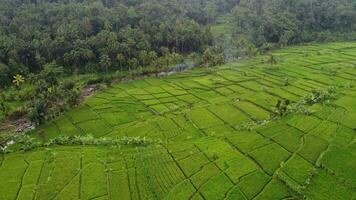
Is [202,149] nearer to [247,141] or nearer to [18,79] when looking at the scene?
[247,141]

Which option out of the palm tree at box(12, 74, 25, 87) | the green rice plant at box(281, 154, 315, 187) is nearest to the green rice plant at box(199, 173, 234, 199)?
the green rice plant at box(281, 154, 315, 187)

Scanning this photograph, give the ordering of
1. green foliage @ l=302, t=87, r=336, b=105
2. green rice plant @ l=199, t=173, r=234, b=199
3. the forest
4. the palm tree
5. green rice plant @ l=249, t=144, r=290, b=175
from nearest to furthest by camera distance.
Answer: green rice plant @ l=199, t=173, r=234, b=199 < the forest < green rice plant @ l=249, t=144, r=290, b=175 < green foliage @ l=302, t=87, r=336, b=105 < the palm tree

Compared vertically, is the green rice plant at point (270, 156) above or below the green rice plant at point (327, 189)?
above

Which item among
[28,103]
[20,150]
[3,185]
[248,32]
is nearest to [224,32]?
[248,32]

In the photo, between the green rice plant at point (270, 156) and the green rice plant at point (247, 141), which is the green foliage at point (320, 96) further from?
the green rice plant at point (270, 156)

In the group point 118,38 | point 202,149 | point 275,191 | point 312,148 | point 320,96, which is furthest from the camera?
point 118,38

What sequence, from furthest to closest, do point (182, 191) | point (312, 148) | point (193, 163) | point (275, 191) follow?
point (312, 148)
point (193, 163)
point (182, 191)
point (275, 191)

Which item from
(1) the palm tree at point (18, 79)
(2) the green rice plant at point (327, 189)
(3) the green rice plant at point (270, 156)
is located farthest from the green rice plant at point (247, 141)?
(1) the palm tree at point (18, 79)

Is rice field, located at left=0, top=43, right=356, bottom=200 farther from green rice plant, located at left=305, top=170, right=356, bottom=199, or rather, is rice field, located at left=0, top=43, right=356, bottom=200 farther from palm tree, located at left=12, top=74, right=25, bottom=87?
palm tree, located at left=12, top=74, right=25, bottom=87

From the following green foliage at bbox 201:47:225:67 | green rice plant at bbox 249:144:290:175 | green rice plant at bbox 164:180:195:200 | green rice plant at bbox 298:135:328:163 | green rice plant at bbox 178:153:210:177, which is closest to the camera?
green rice plant at bbox 164:180:195:200

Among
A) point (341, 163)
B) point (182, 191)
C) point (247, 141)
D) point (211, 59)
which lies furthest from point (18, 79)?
point (341, 163)
